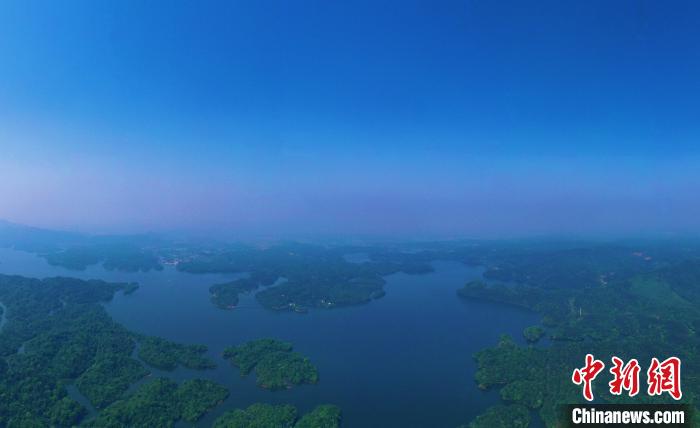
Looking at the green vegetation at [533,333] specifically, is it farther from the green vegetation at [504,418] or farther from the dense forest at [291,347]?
the green vegetation at [504,418]

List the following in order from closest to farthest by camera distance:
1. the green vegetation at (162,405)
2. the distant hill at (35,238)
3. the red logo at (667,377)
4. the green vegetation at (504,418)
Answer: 1. the red logo at (667,377)
2. the green vegetation at (162,405)
3. the green vegetation at (504,418)
4. the distant hill at (35,238)

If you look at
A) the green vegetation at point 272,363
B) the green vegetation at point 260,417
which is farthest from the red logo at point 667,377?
the green vegetation at point 272,363

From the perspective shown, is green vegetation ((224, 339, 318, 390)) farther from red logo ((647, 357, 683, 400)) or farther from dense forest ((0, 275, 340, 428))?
red logo ((647, 357, 683, 400))

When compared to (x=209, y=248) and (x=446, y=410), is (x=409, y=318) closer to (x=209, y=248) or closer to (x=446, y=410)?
(x=446, y=410)

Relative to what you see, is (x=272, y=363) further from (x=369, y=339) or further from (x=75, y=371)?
(x=75, y=371)

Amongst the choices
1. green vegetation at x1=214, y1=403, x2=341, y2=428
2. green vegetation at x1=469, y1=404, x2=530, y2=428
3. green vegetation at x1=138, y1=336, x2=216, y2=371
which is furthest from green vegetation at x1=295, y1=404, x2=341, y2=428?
green vegetation at x1=138, y1=336, x2=216, y2=371
